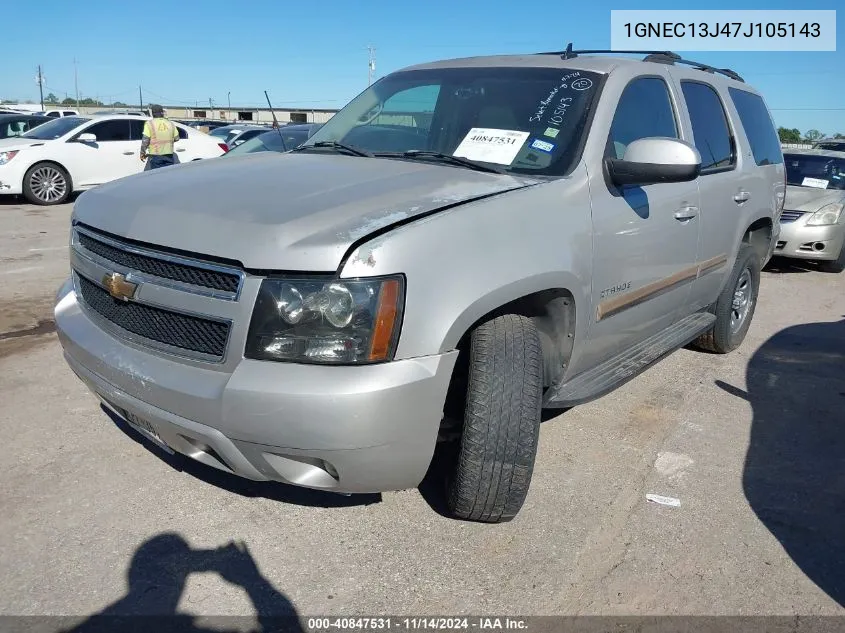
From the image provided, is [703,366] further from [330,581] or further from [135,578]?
[135,578]

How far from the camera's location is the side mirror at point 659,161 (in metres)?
3.04

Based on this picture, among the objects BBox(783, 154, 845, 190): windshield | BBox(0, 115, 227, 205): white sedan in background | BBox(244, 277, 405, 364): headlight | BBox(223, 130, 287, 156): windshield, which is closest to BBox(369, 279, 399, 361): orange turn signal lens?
BBox(244, 277, 405, 364): headlight

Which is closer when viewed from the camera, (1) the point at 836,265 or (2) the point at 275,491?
(2) the point at 275,491

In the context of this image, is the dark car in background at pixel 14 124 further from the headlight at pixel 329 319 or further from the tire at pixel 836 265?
the headlight at pixel 329 319

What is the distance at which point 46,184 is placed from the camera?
12266 mm

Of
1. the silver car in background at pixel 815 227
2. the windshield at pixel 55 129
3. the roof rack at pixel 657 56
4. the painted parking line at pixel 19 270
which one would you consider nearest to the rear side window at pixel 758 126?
the roof rack at pixel 657 56

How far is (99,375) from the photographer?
2695 millimetres

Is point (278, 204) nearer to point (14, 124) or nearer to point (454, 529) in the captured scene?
point (454, 529)

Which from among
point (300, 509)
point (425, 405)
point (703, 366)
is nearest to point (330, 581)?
point (300, 509)

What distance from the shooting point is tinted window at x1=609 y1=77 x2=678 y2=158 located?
344 cm

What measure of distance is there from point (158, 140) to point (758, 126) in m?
8.22

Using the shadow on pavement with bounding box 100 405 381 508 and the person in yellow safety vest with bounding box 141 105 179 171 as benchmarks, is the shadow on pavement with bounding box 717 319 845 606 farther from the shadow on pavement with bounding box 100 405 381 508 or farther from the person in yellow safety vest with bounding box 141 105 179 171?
the person in yellow safety vest with bounding box 141 105 179 171

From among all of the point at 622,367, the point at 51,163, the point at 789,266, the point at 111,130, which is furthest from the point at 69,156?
the point at 622,367

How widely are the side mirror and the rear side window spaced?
206 centimetres
